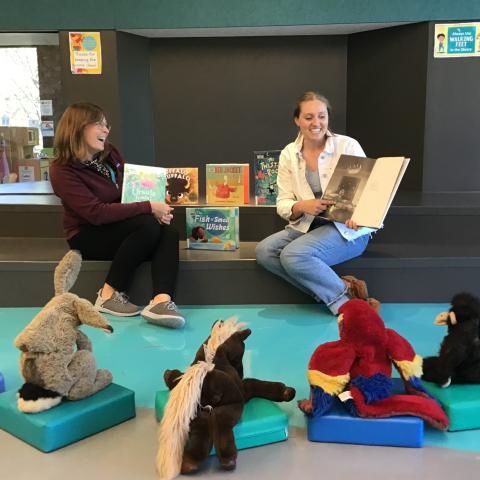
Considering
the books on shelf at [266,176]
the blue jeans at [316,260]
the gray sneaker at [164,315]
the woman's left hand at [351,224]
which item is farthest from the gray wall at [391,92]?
the gray sneaker at [164,315]

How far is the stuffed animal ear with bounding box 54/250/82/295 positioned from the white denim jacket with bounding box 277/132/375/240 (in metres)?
1.15

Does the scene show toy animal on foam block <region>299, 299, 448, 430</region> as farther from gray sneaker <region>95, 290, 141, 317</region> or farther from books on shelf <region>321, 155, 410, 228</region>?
gray sneaker <region>95, 290, 141, 317</region>

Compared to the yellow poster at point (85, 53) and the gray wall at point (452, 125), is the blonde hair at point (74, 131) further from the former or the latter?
the gray wall at point (452, 125)

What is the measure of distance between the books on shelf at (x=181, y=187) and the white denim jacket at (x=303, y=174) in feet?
2.40

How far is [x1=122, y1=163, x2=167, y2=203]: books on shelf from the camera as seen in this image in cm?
264

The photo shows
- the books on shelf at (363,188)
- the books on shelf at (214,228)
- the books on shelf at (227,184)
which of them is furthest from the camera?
the books on shelf at (227,184)

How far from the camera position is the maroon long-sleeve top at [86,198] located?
8.16ft

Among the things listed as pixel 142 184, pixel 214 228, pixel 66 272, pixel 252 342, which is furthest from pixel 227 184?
pixel 66 272

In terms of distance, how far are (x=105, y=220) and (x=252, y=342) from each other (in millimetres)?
904

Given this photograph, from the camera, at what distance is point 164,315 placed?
2.34 metres

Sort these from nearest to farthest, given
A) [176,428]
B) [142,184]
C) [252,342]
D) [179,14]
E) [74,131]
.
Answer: [176,428], [252,342], [74,131], [142,184], [179,14]

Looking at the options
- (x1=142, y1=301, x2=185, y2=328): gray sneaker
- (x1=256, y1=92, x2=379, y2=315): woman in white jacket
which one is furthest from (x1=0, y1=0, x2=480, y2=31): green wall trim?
(x1=142, y1=301, x2=185, y2=328): gray sneaker

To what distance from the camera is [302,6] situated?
144 inches

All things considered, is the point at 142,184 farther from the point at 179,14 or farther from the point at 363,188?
the point at 179,14
